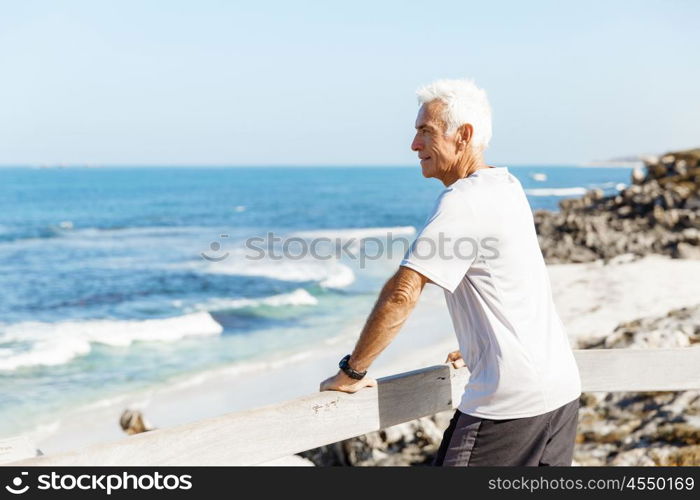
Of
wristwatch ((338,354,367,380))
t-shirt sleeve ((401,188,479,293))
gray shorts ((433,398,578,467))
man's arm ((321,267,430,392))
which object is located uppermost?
t-shirt sleeve ((401,188,479,293))

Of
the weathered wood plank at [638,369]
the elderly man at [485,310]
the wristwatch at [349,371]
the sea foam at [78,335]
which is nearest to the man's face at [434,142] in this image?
the elderly man at [485,310]

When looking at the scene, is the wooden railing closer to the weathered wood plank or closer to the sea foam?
the weathered wood plank

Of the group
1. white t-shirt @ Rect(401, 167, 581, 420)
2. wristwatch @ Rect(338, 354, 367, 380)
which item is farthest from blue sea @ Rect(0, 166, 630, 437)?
white t-shirt @ Rect(401, 167, 581, 420)

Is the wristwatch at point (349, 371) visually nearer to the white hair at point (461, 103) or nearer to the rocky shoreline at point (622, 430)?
the white hair at point (461, 103)

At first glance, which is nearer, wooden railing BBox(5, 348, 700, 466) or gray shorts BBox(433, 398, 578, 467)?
wooden railing BBox(5, 348, 700, 466)

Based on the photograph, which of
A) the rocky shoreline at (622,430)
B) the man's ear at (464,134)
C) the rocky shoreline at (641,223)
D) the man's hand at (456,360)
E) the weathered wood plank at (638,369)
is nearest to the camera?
the man's ear at (464,134)

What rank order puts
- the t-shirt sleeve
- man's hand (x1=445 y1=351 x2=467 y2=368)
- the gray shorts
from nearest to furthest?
the t-shirt sleeve < the gray shorts < man's hand (x1=445 y1=351 x2=467 y2=368)

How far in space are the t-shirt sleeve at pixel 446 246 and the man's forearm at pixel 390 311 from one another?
0.04 metres

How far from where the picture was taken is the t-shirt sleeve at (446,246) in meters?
2.25

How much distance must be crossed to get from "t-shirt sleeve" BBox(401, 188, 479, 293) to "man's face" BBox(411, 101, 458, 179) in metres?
0.29

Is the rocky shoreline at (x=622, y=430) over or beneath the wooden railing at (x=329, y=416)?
beneath

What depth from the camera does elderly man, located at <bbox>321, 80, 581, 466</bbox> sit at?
2.29 meters

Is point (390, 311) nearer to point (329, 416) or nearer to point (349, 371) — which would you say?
point (349, 371)

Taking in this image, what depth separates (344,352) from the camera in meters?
14.2
